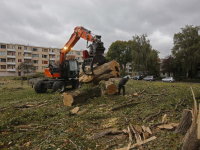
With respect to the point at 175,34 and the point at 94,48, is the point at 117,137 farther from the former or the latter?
the point at 175,34

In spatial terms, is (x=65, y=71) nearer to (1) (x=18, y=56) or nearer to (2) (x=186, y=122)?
(2) (x=186, y=122)

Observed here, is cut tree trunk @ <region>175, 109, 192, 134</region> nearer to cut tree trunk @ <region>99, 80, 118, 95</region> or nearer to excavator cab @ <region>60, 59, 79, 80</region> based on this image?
cut tree trunk @ <region>99, 80, 118, 95</region>

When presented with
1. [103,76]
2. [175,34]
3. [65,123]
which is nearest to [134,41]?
[175,34]

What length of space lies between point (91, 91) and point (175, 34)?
99.6ft

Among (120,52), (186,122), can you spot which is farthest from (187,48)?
(186,122)

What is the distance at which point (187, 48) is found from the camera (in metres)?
27.5

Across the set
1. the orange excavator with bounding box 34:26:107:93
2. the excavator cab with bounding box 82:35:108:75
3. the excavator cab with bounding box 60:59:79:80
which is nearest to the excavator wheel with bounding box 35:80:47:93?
the orange excavator with bounding box 34:26:107:93

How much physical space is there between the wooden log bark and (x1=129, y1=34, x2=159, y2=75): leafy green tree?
28.1m

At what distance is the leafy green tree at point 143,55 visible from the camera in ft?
107

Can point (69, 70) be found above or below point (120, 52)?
below

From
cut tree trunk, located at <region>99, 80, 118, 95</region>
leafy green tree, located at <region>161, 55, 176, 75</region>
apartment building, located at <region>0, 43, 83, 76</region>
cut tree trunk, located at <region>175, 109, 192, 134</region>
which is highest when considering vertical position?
apartment building, located at <region>0, 43, 83, 76</region>

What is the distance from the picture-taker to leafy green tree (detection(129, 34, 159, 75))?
1278 inches

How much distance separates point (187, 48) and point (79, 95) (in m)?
29.2

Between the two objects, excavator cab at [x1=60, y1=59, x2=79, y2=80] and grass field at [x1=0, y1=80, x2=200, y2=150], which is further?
excavator cab at [x1=60, y1=59, x2=79, y2=80]
